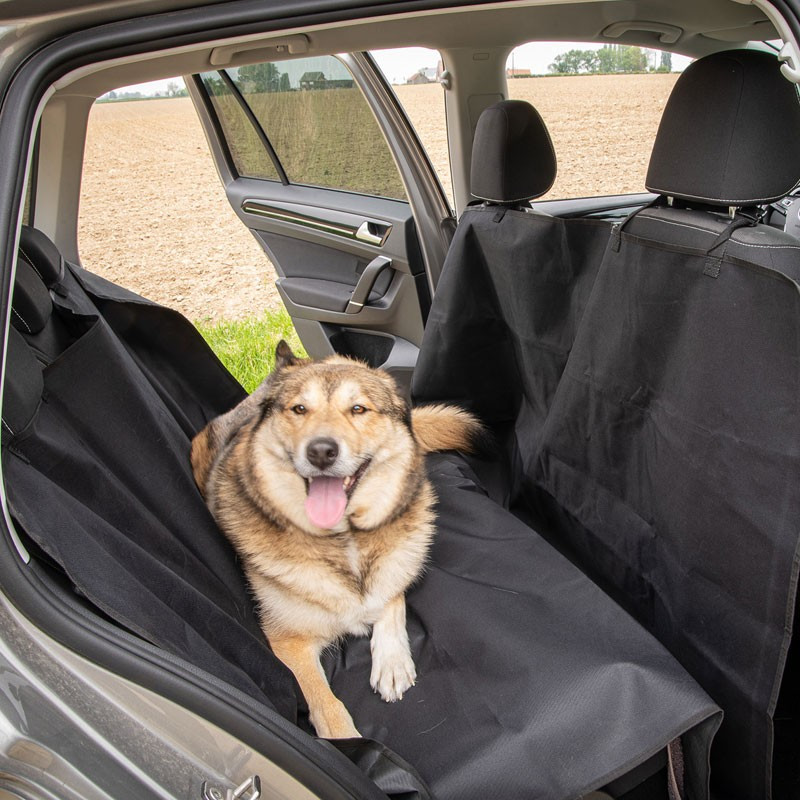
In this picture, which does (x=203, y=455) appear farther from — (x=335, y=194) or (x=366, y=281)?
(x=335, y=194)

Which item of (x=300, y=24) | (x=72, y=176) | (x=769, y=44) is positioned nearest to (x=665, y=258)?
(x=300, y=24)

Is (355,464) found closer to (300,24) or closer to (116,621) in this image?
(116,621)

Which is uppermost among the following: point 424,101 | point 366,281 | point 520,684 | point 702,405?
point 424,101

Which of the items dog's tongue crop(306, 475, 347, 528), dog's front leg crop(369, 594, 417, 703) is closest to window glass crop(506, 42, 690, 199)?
dog's tongue crop(306, 475, 347, 528)

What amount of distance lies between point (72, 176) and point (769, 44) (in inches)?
95.0

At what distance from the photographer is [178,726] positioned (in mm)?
1003

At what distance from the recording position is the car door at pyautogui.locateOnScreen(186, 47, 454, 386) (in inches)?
124

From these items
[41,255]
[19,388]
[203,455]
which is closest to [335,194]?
[203,455]

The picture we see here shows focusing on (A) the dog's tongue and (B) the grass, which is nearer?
(A) the dog's tongue

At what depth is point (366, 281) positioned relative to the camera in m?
3.34

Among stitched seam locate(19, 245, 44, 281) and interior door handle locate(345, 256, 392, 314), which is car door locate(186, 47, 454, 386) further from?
stitched seam locate(19, 245, 44, 281)

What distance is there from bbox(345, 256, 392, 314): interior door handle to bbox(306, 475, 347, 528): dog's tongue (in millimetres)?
1608

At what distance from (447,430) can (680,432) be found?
98 centimetres

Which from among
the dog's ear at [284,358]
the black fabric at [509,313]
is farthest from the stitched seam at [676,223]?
the dog's ear at [284,358]
